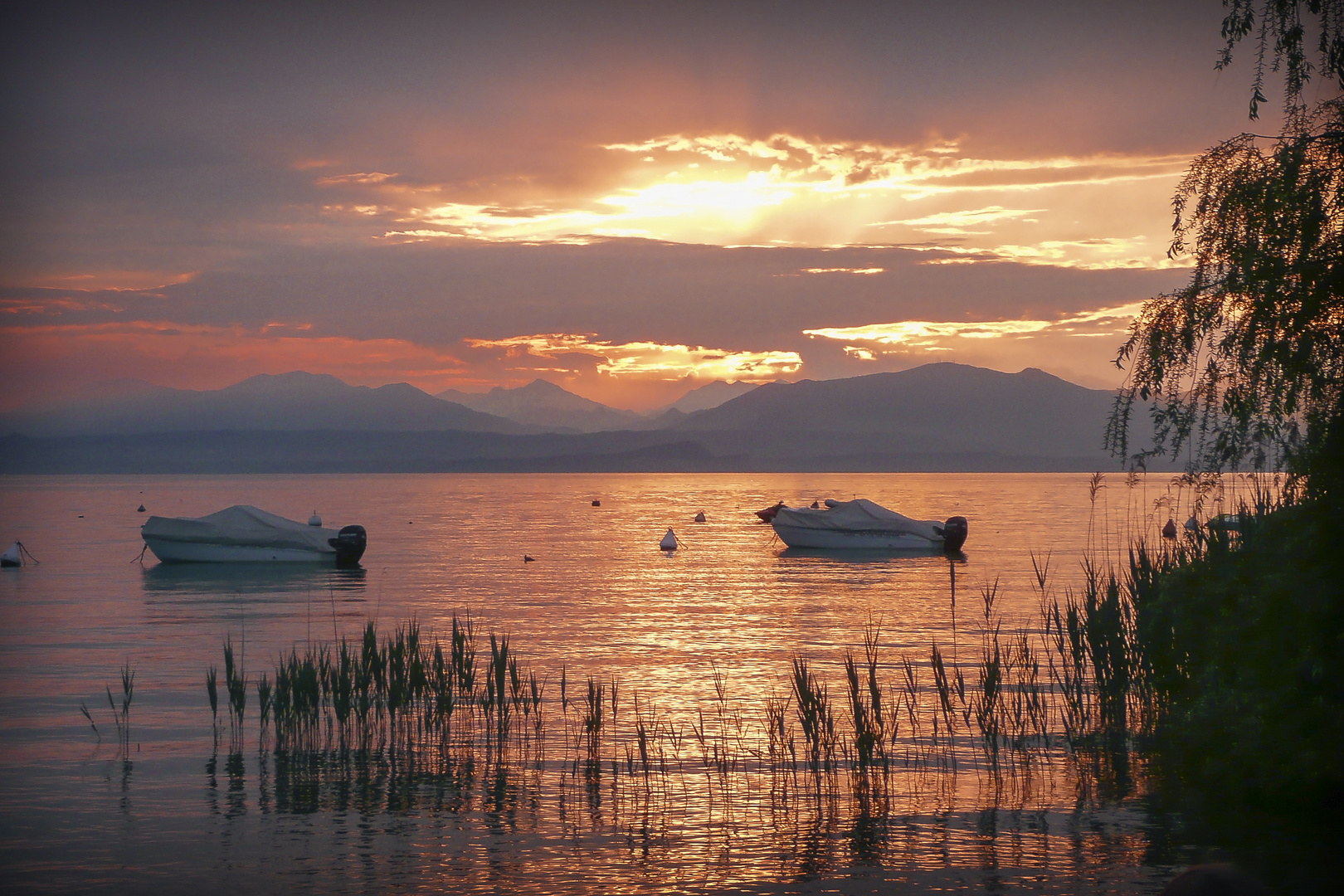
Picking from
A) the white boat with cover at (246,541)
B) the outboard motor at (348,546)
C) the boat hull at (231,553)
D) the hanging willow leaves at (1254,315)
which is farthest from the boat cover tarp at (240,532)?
the hanging willow leaves at (1254,315)

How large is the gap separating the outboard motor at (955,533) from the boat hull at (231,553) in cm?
3158

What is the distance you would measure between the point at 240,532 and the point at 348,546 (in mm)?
5410

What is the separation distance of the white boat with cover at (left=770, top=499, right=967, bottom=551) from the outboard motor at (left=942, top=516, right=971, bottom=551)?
0.46 ft

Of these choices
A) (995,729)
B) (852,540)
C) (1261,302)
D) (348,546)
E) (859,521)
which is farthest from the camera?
(852,540)

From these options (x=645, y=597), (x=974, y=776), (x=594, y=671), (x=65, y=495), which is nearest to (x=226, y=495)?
(x=65, y=495)

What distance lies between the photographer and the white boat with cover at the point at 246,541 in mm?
52781

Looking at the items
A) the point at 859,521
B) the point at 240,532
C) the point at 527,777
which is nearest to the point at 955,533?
the point at 859,521

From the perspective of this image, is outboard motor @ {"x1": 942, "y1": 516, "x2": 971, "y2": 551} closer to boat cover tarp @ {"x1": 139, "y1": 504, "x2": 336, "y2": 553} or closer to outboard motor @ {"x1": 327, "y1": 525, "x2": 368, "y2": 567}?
outboard motor @ {"x1": 327, "y1": 525, "x2": 368, "y2": 567}

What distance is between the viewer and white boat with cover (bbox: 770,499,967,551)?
5925 cm

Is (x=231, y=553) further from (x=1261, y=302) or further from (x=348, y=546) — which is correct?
(x=1261, y=302)

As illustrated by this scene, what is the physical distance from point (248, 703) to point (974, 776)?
13000 millimetres

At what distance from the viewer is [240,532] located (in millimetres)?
52812

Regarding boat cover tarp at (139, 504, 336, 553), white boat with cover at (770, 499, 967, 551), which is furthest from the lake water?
white boat with cover at (770, 499, 967, 551)

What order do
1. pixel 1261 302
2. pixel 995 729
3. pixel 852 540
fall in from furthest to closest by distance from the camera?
1. pixel 852 540
2. pixel 995 729
3. pixel 1261 302
